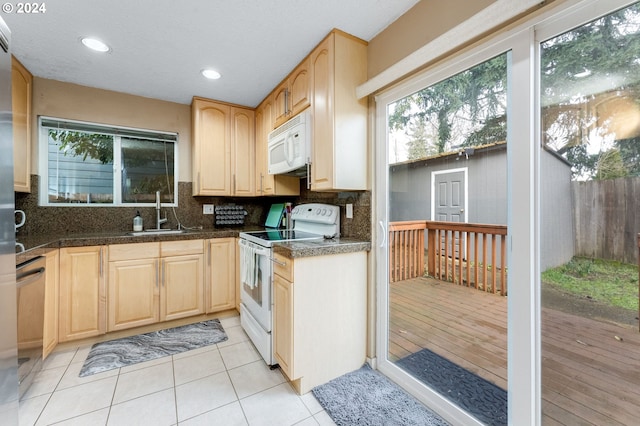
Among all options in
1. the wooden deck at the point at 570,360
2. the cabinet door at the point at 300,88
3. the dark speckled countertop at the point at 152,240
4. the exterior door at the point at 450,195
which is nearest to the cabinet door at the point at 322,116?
the cabinet door at the point at 300,88

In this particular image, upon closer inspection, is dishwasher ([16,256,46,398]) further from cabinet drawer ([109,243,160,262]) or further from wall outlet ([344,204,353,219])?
wall outlet ([344,204,353,219])

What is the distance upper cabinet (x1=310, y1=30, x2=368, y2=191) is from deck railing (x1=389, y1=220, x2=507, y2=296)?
514 mm

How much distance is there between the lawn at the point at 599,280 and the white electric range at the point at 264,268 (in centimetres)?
143

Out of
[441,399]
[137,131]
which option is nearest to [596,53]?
[441,399]

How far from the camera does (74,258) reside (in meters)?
2.20

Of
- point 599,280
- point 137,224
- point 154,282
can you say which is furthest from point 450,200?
point 137,224

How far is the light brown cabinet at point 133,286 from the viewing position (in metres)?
2.34

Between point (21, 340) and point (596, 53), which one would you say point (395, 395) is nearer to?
point (596, 53)

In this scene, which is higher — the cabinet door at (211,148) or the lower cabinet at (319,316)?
the cabinet door at (211,148)

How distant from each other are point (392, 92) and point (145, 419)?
8.32 ft

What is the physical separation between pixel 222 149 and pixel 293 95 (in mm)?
1197

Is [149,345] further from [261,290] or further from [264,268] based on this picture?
[264,268]

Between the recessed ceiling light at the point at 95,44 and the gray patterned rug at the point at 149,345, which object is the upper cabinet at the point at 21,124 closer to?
the recessed ceiling light at the point at 95,44

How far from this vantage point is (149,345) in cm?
230
